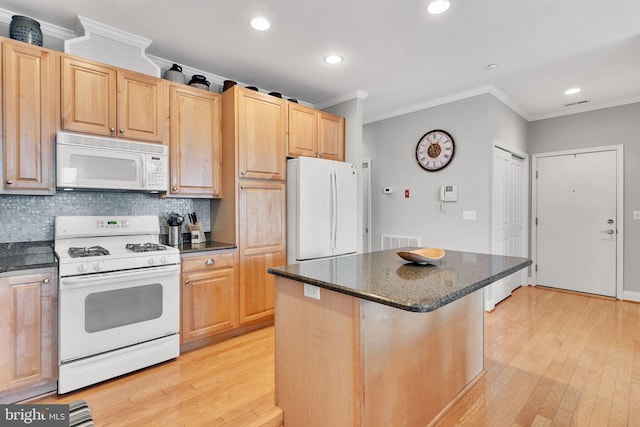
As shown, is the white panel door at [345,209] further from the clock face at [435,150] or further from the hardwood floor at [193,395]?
the hardwood floor at [193,395]

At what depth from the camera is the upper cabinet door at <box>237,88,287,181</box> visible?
10.00 ft

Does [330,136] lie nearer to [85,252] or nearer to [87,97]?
[87,97]

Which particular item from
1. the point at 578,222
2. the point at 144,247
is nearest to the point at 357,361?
the point at 144,247

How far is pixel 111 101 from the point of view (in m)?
2.51

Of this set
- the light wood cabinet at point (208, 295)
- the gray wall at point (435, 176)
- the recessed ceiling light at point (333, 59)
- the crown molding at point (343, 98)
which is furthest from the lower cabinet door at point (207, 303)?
the gray wall at point (435, 176)

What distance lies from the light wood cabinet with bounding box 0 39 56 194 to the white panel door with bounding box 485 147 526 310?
4251 mm

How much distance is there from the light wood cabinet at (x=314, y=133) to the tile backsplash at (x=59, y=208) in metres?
1.38

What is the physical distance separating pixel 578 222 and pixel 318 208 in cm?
385

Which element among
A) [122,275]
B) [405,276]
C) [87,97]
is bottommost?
[122,275]

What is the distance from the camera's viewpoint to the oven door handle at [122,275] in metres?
2.04

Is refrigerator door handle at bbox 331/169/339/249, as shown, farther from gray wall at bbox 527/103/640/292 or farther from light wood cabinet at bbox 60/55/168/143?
gray wall at bbox 527/103/640/292

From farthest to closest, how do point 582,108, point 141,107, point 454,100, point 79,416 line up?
point 582,108
point 454,100
point 141,107
point 79,416

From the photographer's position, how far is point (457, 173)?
396 centimetres

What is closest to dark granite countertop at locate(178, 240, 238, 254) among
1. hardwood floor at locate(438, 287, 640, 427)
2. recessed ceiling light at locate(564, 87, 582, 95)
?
hardwood floor at locate(438, 287, 640, 427)
